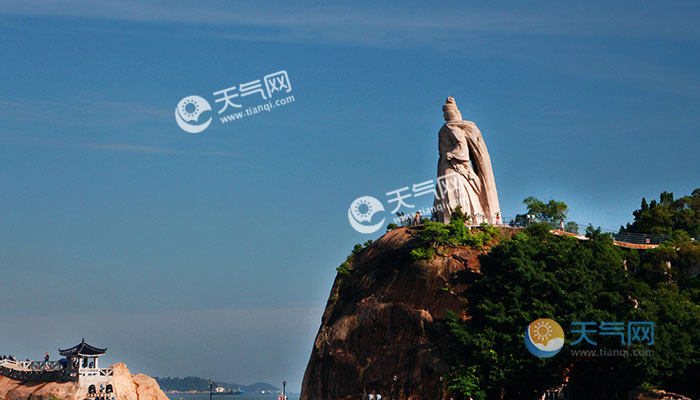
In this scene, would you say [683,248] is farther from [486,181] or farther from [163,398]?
[163,398]

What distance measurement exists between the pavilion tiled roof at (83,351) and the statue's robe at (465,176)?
68.5 feet

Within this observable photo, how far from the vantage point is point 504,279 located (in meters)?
46.3

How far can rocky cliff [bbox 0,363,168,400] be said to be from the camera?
4956 centimetres

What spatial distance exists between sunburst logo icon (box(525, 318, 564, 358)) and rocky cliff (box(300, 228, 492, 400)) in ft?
15.2

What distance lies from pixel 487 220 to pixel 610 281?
10.2m

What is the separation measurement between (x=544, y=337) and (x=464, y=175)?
13888mm

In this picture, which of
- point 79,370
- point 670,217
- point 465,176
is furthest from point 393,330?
point 670,217

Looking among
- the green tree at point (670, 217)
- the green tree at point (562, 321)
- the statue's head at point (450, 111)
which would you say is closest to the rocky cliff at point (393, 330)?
the green tree at point (562, 321)

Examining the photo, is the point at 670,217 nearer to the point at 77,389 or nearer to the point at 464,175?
the point at 464,175

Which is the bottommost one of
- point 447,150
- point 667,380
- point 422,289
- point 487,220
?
point 667,380

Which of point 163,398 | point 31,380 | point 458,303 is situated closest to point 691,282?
point 458,303

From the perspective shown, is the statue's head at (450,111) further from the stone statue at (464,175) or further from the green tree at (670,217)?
the green tree at (670,217)

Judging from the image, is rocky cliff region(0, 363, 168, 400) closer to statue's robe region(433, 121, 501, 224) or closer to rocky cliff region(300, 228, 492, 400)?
rocky cliff region(300, 228, 492, 400)

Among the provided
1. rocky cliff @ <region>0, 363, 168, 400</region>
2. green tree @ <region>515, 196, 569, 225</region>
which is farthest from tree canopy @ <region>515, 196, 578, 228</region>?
rocky cliff @ <region>0, 363, 168, 400</region>
